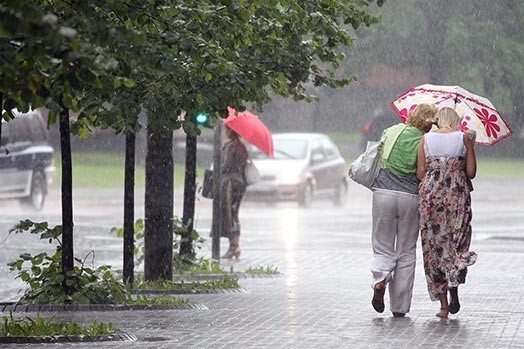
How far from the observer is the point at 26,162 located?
2845 centimetres

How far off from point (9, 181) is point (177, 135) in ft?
46.1

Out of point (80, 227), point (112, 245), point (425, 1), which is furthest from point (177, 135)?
point (112, 245)

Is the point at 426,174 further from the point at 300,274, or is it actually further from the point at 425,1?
the point at 425,1

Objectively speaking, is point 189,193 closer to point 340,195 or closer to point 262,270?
point 262,270

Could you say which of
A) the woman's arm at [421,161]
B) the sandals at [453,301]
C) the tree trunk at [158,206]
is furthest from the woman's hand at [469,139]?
the tree trunk at [158,206]

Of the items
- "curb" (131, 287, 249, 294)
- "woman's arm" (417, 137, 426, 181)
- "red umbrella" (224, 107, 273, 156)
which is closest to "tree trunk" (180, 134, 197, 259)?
"curb" (131, 287, 249, 294)

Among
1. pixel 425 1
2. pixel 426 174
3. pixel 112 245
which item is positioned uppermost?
pixel 425 1

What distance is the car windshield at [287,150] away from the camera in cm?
3238

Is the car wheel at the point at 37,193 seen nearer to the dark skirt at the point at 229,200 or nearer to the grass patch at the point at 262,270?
the dark skirt at the point at 229,200

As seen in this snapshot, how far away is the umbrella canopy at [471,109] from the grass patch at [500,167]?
3217 cm

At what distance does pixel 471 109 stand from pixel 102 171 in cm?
3120

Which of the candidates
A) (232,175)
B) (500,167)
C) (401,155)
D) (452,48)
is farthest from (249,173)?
(500,167)

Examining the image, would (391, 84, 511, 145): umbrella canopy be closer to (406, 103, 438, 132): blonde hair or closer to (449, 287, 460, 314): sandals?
(406, 103, 438, 132): blonde hair

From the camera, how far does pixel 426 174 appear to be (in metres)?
11.9
